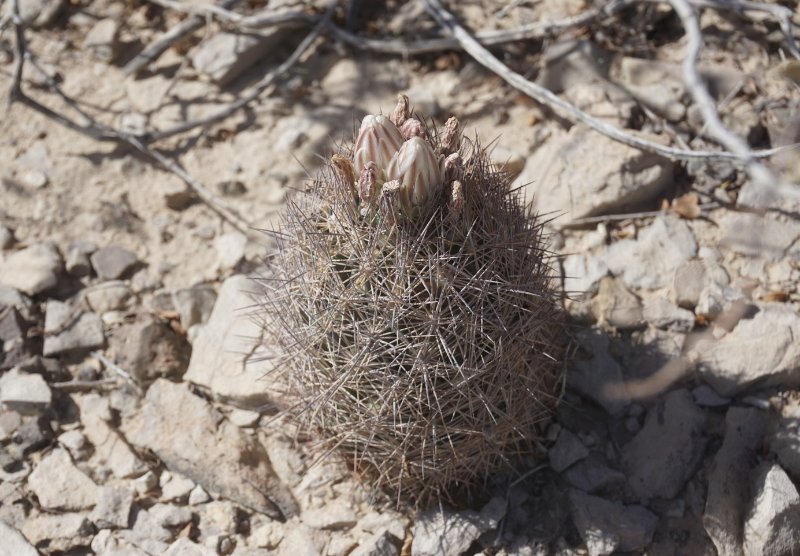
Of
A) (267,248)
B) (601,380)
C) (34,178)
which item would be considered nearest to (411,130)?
(267,248)

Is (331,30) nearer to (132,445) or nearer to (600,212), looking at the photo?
(600,212)

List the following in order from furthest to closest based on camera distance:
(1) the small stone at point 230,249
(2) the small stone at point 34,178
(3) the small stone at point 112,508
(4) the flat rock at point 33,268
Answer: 1. (2) the small stone at point 34,178
2. (1) the small stone at point 230,249
3. (4) the flat rock at point 33,268
4. (3) the small stone at point 112,508

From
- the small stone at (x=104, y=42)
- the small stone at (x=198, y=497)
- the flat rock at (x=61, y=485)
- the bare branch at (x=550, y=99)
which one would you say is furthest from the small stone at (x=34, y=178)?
the bare branch at (x=550, y=99)

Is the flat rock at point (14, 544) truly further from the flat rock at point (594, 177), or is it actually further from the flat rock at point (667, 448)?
the flat rock at point (594, 177)

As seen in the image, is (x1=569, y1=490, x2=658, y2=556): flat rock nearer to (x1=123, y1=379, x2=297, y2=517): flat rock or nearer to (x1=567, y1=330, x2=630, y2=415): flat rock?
(x1=567, y1=330, x2=630, y2=415): flat rock

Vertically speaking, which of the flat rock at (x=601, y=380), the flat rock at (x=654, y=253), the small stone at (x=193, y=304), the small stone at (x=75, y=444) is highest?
the flat rock at (x=654, y=253)

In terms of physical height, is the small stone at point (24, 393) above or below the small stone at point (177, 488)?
above

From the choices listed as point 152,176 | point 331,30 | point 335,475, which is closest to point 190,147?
point 152,176
